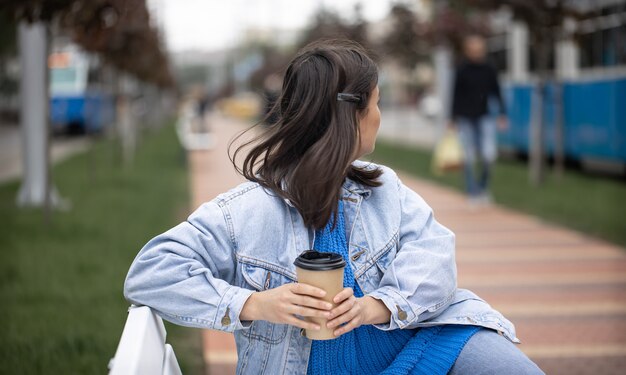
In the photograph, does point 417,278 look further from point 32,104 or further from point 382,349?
point 32,104

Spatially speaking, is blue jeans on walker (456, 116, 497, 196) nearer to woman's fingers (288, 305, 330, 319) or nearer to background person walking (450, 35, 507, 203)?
background person walking (450, 35, 507, 203)

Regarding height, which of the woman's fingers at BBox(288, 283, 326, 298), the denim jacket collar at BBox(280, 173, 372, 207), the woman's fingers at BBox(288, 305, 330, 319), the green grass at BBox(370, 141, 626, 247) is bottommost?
the green grass at BBox(370, 141, 626, 247)

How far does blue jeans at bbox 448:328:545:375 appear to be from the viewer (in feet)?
6.17

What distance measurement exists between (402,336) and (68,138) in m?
29.7

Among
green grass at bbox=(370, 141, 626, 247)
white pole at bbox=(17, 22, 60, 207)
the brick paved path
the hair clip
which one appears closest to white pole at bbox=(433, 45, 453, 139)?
green grass at bbox=(370, 141, 626, 247)

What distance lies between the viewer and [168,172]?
14.6 meters

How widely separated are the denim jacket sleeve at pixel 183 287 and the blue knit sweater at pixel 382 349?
0.23 meters

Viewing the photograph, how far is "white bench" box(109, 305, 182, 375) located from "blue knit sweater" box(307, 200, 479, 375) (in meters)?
0.37

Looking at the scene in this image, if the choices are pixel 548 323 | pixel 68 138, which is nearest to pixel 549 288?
pixel 548 323

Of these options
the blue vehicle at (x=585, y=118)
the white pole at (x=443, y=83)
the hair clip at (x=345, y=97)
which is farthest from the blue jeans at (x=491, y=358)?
the white pole at (x=443, y=83)

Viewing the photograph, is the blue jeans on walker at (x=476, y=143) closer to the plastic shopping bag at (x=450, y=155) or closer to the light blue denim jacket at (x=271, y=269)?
the plastic shopping bag at (x=450, y=155)

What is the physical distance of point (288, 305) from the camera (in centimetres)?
184

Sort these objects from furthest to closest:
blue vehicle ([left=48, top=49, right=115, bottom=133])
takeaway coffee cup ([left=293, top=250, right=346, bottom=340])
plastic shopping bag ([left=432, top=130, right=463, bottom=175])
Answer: blue vehicle ([left=48, top=49, right=115, bottom=133])
plastic shopping bag ([left=432, top=130, right=463, bottom=175])
takeaway coffee cup ([left=293, top=250, right=346, bottom=340])

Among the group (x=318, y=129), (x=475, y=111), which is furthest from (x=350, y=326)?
(x=475, y=111)
